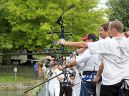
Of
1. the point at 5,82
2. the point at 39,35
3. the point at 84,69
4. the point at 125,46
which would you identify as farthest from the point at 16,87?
the point at 125,46

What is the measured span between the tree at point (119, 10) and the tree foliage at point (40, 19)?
1.08m

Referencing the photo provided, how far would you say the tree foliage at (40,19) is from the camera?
148 ft

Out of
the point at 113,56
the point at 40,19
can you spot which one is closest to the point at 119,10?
the point at 40,19

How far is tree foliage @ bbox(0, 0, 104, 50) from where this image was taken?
45031 millimetres

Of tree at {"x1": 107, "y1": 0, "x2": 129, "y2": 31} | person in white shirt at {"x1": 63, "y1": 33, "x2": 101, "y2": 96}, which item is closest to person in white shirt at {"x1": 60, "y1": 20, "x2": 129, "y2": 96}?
person in white shirt at {"x1": 63, "y1": 33, "x2": 101, "y2": 96}

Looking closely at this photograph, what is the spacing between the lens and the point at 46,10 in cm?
4534

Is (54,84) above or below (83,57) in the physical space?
below

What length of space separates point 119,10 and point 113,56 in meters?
38.1

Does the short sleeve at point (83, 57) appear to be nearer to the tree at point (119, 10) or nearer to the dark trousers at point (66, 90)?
the dark trousers at point (66, 90)

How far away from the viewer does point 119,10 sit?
148 ft

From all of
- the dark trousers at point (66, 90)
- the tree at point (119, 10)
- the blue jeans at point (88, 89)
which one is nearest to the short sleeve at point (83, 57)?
the blue jeans at point (88, 89)

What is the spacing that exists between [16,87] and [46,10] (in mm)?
13791

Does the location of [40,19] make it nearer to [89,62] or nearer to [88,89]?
[89,62]

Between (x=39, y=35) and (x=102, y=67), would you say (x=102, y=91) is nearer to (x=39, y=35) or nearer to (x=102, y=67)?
(x=102, y=67)
